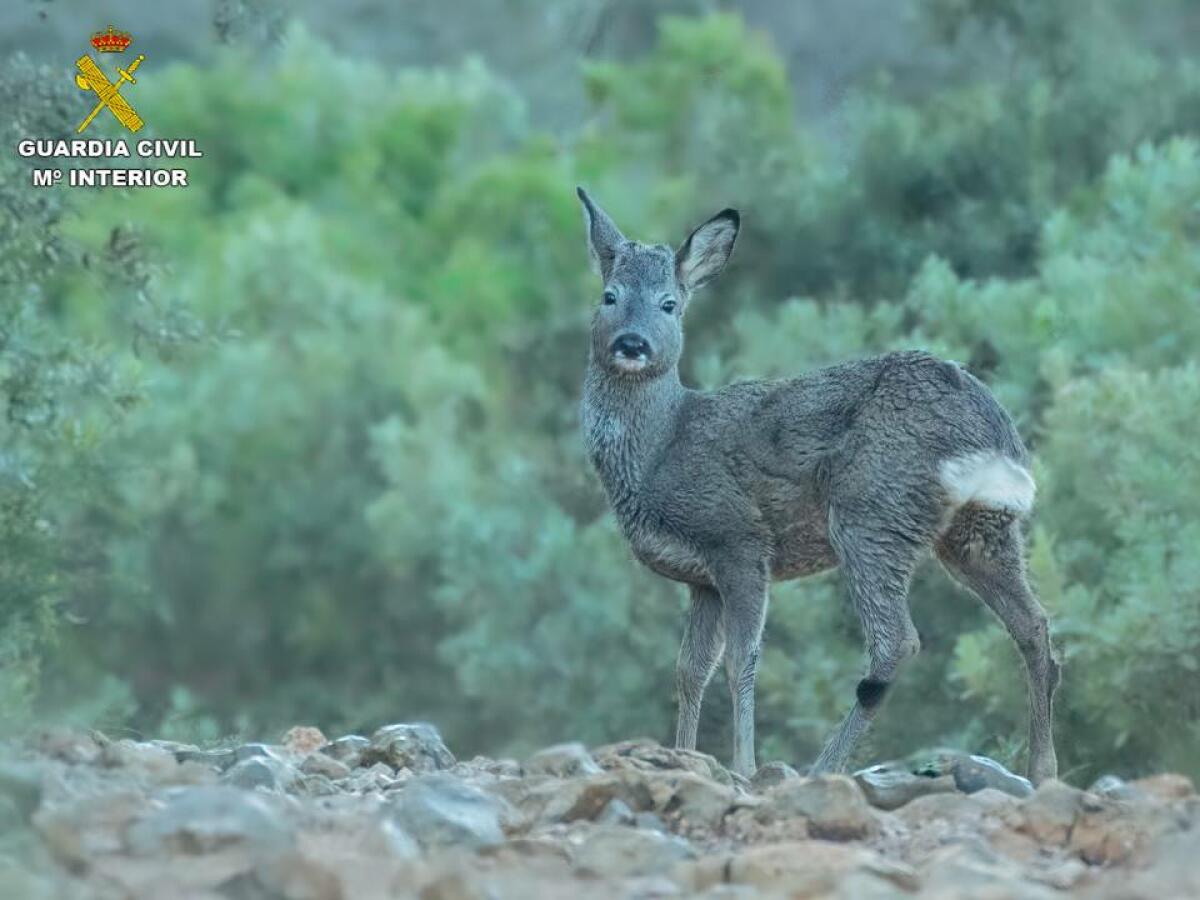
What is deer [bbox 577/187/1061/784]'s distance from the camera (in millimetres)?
9805

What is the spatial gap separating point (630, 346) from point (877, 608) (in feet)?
5.72

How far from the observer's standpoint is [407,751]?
9383 millimetres

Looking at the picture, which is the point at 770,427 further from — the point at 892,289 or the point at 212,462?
the point at 212,462

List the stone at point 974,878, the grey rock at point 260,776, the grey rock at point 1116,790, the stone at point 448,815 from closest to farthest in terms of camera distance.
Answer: the stone at point 974,878 < the stone at point 448,815 < the grey rock at point 1116,790 < the grey rock at point 260,776

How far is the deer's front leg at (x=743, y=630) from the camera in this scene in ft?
33.3

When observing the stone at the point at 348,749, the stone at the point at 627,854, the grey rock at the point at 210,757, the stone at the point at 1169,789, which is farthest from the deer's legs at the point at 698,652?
the stone at the point at 627,854

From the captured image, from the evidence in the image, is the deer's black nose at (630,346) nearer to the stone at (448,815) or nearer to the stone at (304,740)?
the stone at (304,740)

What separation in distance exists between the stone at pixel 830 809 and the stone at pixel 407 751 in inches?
87.3

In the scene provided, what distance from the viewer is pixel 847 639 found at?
52.3 ft

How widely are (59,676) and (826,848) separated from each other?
12757 mm

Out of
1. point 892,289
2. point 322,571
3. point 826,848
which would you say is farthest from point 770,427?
point 322,571

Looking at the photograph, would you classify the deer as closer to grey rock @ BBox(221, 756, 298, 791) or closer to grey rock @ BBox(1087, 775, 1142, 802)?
grey rock @ BBox(1087, 775, 1142, 802)

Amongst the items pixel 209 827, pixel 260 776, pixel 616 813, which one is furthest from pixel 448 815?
pixel 260 776

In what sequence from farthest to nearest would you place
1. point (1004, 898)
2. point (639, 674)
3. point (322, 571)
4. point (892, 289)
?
point (322, 571) < point (892, 289) < point (639, 674) < point (1004, 898)
